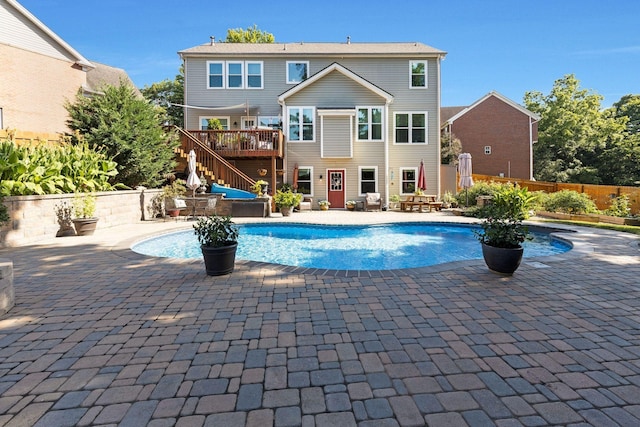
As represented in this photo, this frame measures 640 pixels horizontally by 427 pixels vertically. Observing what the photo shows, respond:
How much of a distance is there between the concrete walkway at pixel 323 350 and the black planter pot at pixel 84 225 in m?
4.29

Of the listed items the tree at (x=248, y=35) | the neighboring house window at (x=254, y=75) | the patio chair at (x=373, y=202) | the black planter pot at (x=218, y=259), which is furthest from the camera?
the tree at (x=248, y=35)

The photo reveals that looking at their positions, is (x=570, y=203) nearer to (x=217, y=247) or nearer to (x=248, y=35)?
(x=217, y=247)

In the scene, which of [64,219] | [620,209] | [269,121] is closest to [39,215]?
[64,219]

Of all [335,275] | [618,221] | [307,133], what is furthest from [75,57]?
[618,221]

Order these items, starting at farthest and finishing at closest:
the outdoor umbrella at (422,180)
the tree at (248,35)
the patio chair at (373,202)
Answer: the tree at (248,35) → the outdoor umbrella at (422,180) → the patio chair at (373,202)

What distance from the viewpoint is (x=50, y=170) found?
9.42 metres

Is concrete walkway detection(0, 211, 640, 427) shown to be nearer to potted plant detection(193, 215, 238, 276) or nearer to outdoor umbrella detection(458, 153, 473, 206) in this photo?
potted plant detection(193, 215, 238, 276)

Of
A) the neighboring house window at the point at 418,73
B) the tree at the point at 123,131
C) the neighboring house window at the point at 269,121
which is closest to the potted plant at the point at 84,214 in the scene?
the tree at the point at 123,131

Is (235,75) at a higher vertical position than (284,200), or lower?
higher

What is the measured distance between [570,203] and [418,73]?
10.1 metres

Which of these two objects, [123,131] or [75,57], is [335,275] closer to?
[123,131]

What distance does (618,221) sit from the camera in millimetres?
12680

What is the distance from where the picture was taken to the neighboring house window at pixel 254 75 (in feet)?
62.7

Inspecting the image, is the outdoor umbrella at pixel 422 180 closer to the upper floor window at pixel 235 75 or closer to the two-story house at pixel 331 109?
the two-story house at pixel 331 109
